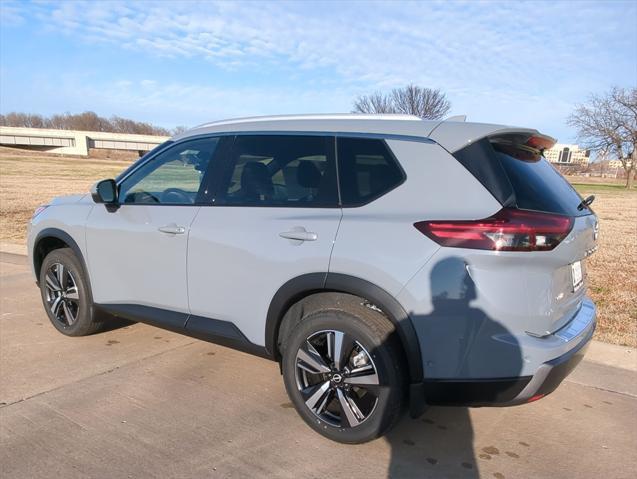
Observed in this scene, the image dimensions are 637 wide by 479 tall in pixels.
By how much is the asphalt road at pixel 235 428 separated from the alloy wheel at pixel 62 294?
37 centimetres

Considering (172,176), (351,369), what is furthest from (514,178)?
(172,176)

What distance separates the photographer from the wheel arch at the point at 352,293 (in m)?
2.51

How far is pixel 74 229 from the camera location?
4.09m

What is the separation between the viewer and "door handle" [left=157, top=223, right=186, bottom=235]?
3355 mm

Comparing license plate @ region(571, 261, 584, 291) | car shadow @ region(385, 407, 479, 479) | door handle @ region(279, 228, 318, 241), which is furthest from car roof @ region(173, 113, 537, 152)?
car shadow @ region(385, 407, 479, 479)

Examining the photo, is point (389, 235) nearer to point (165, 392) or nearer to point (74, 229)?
point (165, 392)

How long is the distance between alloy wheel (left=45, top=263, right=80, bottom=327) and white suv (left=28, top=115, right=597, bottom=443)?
3.02ft

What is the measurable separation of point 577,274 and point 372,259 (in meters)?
1.18

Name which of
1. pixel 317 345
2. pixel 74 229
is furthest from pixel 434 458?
pixel 74 229

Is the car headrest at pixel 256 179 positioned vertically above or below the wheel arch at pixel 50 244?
Result: above

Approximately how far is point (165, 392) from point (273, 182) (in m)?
1.61

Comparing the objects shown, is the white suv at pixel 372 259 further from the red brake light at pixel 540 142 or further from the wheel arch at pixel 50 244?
the wheel arch at pixel 50 244

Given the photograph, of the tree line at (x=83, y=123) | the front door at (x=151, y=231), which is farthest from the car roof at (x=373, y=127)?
the tree line at (x=83, y=123)

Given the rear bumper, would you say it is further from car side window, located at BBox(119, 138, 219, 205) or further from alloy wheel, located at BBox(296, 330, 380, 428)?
car side window, located at BBox(119, 138, 219, 205)
